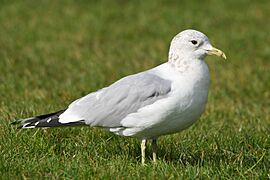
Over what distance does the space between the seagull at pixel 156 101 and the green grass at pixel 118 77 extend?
0.94 ft

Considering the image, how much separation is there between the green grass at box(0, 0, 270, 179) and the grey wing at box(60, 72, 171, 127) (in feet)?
1.11

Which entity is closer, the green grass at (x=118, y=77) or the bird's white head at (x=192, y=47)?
the green grass at (x=118, y=77)

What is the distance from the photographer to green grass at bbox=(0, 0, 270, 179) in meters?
5.23

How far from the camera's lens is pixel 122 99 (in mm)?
5328

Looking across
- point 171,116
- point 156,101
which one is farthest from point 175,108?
point 156,101

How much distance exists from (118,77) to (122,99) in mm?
4323

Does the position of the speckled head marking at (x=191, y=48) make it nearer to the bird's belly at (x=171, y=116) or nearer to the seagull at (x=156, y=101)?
the seagull at (x=156, y=101)

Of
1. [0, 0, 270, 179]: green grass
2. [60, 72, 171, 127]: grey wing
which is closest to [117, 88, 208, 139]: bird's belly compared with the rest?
[60, 72, 171, 127]: grey wing

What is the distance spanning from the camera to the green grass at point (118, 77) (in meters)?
5.23

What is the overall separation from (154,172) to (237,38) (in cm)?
733

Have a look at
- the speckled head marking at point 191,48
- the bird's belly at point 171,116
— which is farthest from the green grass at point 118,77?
the speckled head marking at point 191,48

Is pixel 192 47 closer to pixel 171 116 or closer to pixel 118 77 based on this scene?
pixel 171 116

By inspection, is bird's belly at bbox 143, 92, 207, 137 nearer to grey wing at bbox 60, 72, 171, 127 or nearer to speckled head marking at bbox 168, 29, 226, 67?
grey wing at bbox 60, 72, 171, 127

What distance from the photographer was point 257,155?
5.90 m
